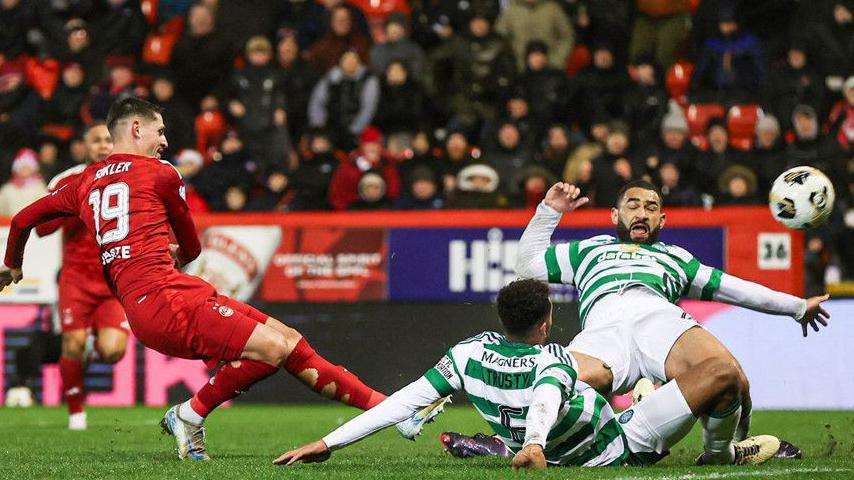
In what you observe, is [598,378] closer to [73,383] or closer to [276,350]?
[276,350]

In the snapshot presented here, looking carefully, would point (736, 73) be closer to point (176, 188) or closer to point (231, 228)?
point (231, 228)

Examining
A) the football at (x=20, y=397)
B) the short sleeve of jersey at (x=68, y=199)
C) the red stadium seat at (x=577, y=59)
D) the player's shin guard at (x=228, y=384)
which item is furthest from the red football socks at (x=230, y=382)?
the red stadium seat at (x=577, y=59)

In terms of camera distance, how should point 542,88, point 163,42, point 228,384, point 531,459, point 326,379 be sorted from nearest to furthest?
point 531,459 → point 228,384 → point 326,379 → point 542,88 → point 163,42

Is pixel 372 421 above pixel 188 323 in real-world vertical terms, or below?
below

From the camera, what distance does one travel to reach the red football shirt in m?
8.09

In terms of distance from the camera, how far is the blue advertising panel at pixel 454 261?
46.8ft

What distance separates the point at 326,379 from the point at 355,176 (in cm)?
785

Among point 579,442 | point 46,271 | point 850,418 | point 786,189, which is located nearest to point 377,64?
point 46,271

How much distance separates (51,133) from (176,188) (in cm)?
1097

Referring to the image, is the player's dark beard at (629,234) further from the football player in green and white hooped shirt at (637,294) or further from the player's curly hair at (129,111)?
the player's curly hair at (129,111)

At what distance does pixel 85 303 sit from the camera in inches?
475

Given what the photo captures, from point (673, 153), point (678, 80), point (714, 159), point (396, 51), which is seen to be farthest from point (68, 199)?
point (678, 80)

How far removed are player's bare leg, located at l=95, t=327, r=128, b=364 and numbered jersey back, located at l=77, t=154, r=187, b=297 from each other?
12.8 feet

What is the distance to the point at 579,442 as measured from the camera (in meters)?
7.47
